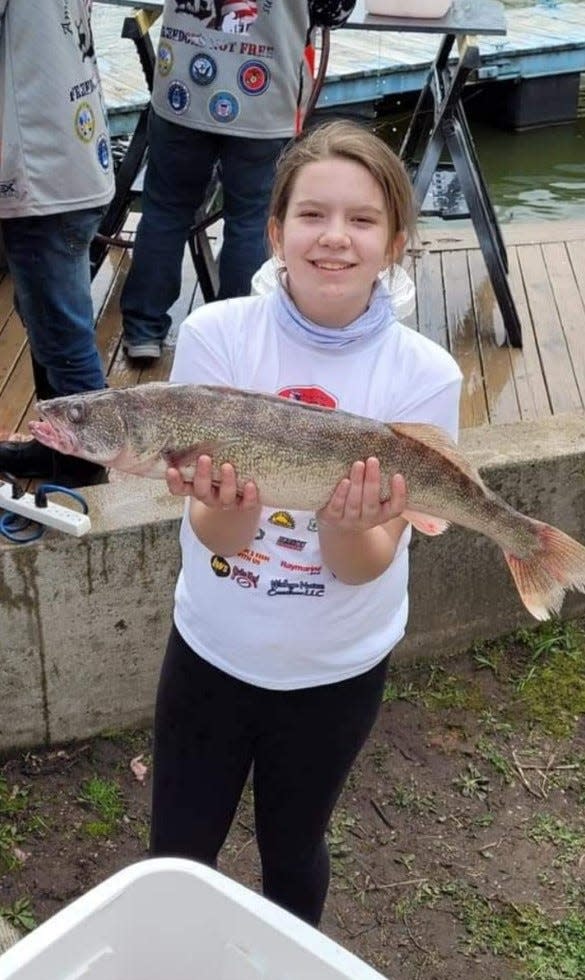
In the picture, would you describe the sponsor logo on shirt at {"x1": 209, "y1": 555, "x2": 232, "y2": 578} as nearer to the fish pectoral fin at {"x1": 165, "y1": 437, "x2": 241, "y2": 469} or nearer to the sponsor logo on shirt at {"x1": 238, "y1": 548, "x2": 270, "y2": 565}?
the sponsor logo on shirt at {"x1": 238, "y1": 548, "x2": 270, "y2": 565}

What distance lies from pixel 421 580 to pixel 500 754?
63 cm

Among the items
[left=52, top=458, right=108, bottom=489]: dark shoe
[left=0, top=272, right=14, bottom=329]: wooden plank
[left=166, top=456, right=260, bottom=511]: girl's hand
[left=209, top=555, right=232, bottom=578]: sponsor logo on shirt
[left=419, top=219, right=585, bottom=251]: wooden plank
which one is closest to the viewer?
[left=166, top=456, right=260, bottom=511]: girl's hand

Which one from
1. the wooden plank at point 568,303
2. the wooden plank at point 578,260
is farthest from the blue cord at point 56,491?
the wooden plank at point 578,260

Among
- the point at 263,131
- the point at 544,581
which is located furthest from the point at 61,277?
the point at 544,581

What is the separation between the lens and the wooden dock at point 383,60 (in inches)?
415

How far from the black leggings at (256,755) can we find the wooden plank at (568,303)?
272cm

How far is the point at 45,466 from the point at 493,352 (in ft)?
6.91

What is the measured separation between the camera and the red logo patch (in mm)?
2102

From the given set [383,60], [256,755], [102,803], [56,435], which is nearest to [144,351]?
[102,803]

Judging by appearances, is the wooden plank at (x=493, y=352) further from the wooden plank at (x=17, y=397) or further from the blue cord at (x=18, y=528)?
the blue cord at (x=18, y=528)

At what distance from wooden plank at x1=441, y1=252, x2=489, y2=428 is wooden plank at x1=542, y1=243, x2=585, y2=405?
42 cm

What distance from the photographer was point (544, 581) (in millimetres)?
2174

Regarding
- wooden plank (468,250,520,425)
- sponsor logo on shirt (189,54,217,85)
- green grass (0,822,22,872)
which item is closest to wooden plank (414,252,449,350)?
wooden plank (468,250,520,425)

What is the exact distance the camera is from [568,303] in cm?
543
